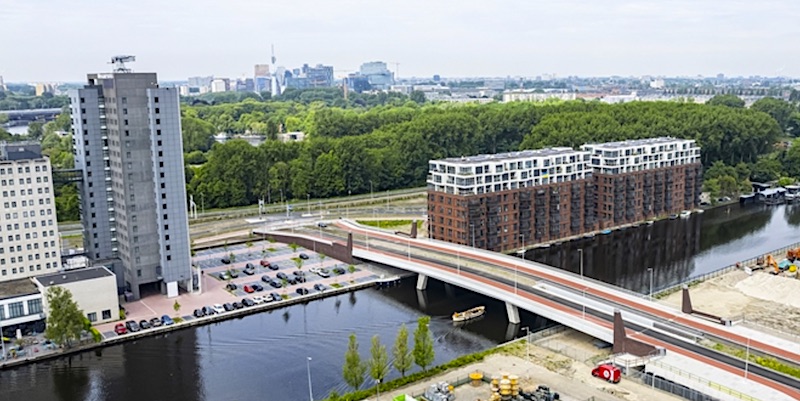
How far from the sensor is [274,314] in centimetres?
5506

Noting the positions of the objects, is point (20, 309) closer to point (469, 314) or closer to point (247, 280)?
point (247, 280)

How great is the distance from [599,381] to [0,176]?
155 ft

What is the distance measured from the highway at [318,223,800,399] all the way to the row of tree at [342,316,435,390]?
41.1ft

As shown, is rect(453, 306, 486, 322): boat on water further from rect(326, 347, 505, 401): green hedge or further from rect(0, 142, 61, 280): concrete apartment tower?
rect(0, 142, 61, 280): concrete apartment tower

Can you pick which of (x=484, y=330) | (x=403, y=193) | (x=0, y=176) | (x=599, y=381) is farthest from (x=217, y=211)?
(x=599, y=381)

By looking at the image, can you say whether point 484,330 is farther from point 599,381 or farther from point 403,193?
point 403,193

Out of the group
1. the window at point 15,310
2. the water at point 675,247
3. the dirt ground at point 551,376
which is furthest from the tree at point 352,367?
the water at point 675,247

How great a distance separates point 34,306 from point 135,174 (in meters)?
13.1

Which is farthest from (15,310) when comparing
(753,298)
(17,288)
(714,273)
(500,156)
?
(714,273)

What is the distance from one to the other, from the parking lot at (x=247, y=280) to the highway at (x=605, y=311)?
5.49 meters

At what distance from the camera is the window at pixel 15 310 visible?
49000 millimetres

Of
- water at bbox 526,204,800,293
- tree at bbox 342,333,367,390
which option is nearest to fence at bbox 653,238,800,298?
water at bbox 526,204,800,293

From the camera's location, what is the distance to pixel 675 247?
76.1 metres

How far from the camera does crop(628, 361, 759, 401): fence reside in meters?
35.7
